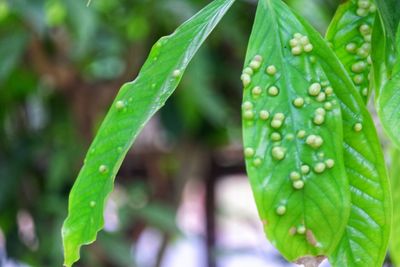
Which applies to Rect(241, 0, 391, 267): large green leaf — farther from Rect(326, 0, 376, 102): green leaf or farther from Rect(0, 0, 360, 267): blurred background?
Rect(0, 0, 360, 267): blurred background

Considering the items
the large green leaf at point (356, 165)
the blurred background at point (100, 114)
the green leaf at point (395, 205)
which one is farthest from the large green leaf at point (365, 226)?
the blurred background at point (100, 114)

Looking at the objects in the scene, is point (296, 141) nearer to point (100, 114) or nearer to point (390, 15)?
point (390, 15)

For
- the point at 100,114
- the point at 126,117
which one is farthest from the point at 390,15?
the point at 100,114

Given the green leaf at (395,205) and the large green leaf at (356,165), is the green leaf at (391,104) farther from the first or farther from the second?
the green leaf at (395,205)

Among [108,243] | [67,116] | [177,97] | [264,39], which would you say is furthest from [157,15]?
[264,39]

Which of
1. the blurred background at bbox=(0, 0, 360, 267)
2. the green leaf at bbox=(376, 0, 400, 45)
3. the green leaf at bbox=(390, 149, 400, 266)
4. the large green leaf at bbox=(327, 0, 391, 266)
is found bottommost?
the blurred background at bbox=(0, 0, 360, 267)

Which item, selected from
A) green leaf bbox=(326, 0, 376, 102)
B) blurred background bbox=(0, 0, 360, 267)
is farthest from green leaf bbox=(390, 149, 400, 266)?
blurred background bbox=(0, 0, 360, 267)
